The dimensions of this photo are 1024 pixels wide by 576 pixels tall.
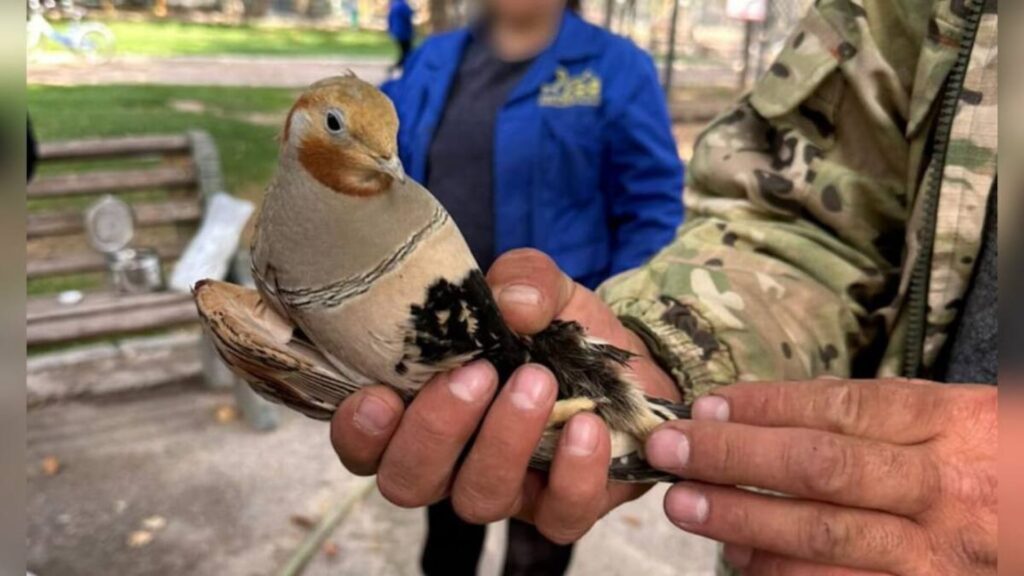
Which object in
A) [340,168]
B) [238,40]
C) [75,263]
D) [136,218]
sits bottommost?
[238,40]

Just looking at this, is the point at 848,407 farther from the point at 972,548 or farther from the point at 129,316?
the point at 129,316

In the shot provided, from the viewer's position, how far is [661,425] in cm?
112

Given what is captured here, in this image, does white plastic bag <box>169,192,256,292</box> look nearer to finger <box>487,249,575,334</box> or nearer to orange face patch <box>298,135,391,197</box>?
finger <box>487,249,575,334</box>

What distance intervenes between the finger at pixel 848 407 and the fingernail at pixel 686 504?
0.33 ft

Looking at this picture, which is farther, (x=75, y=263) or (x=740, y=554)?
(x=75, y=263)

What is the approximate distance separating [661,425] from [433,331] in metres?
0.32

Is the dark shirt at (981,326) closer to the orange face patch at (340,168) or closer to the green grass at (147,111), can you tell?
the orange face patch at (340,168)

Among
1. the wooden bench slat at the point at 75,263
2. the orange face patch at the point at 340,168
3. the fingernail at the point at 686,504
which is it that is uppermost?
the orange face patch at the point at 340,168

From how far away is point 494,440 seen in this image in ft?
3.55

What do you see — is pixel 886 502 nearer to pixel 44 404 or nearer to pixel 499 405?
pixel 499 405

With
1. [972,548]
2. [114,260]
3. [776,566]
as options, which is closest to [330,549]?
[114,260]

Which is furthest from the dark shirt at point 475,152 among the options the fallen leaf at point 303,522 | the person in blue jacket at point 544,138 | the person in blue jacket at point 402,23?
the person in blue jacket at point 402,23

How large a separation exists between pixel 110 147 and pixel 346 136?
3683 mm

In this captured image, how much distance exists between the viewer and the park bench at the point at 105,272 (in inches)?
148
